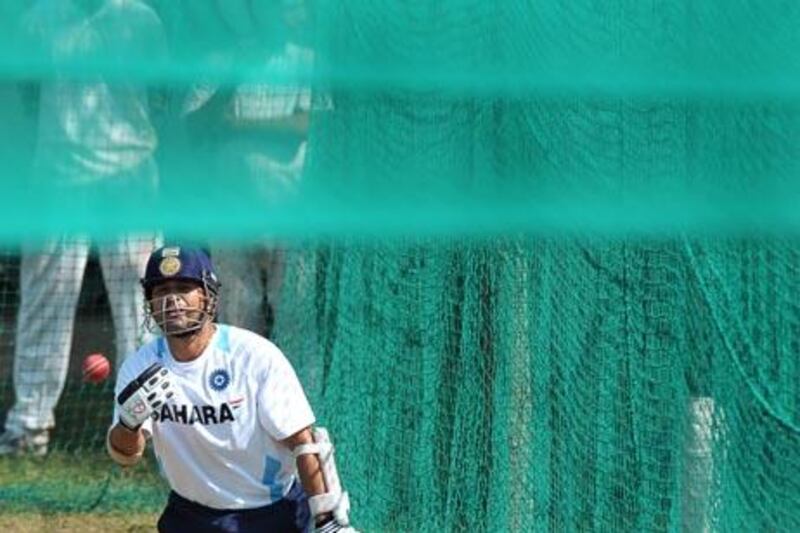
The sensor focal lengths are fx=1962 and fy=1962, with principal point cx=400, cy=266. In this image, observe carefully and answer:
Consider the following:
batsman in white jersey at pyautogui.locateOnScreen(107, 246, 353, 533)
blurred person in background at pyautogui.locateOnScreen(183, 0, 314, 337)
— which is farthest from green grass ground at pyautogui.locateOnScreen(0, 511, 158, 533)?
batsman in white jersey at pyautogui.locateOnScreen(107, 246, 353, 533)

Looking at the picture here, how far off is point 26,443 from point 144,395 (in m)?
3.34

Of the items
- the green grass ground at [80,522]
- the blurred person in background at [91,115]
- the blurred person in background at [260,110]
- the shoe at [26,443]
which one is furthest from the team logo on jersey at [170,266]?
the shoe at [26,443]

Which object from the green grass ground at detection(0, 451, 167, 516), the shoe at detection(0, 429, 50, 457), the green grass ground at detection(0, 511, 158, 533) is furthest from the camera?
the shoe at detection(0, 429, 50, 457)

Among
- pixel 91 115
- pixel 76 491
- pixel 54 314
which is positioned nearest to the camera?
pixel 91 115

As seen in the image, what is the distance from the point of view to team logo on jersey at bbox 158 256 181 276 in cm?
578

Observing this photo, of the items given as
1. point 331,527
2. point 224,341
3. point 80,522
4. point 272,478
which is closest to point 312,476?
point 331,527

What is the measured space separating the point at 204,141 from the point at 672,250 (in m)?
1.88

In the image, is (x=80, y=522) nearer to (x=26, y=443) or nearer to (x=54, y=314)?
(x=26, y=443)

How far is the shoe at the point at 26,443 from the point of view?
8.84m

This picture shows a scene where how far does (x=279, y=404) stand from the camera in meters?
5.80

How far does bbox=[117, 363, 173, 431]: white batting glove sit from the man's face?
5.4 inches

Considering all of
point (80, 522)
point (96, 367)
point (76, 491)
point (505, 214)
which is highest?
point (505, 214)

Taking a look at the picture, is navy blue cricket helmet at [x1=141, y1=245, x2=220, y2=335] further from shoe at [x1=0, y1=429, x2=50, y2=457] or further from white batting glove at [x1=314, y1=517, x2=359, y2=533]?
shoe at [x1=0, y1=429, x2=50, y2=457]

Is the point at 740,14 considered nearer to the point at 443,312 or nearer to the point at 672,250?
the point at 672,250
